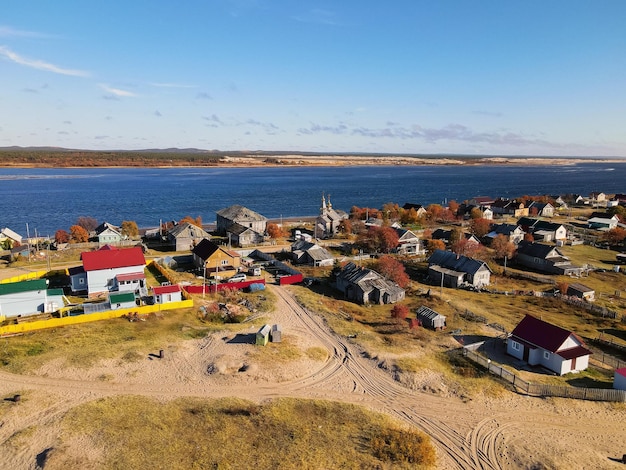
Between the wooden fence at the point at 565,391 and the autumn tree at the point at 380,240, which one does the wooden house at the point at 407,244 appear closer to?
the autumn tree at the point at 380,240

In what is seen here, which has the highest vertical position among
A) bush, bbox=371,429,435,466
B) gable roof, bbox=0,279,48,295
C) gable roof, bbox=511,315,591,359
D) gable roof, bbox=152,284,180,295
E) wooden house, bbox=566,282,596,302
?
gable roof, bbox=0,279,48,295

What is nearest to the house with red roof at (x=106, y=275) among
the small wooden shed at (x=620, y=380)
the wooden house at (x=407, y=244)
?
the wooden house at (x=407, y=244)

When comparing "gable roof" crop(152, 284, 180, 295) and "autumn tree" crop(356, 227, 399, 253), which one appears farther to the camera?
"autumn tree" crop(356, 227, 399, 253)

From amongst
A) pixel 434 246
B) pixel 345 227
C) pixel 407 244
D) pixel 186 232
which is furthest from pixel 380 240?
pixel 186 232

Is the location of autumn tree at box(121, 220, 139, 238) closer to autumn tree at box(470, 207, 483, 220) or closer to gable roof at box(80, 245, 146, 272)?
gable roof at box(80, 245, 146, 272)

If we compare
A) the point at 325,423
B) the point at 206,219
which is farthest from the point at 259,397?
the point at 206,219

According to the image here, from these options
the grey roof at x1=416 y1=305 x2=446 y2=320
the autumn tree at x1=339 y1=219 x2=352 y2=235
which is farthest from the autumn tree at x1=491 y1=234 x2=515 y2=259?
the grey roof at x1=416 y1=305 x2=446 y2=320
